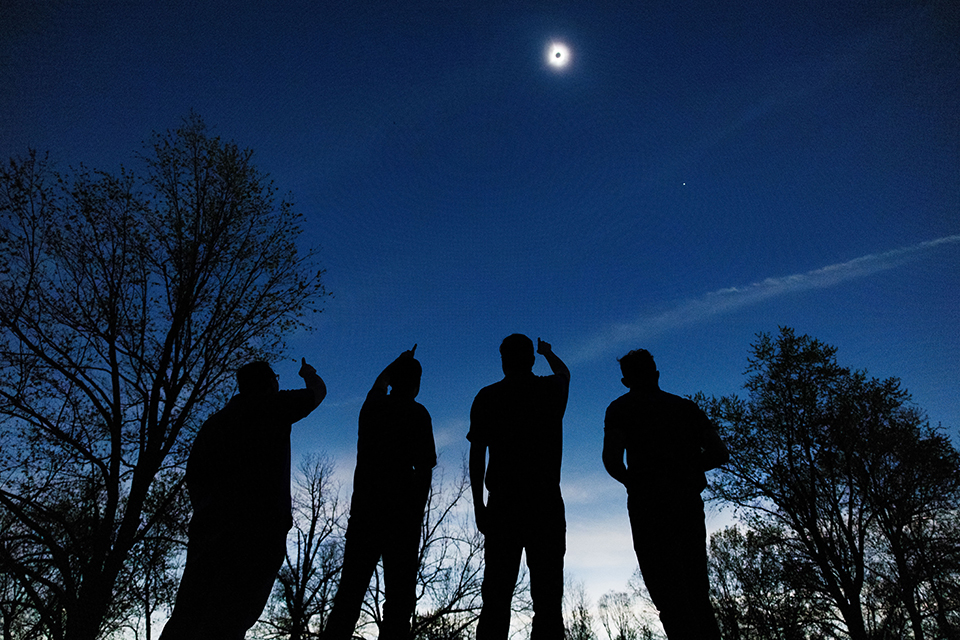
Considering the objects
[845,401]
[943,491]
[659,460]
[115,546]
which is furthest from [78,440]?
[943,491]

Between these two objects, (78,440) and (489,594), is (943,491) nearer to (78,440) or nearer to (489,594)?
(489,594)

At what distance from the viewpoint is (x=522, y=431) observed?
298cm

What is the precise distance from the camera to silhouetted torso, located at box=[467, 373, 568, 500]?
2863 millimetres

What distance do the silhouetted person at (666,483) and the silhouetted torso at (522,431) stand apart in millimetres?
431

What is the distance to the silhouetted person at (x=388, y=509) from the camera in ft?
9.89

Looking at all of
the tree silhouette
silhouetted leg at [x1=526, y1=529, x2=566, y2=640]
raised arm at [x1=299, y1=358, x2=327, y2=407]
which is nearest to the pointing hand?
raised arm at [x1=299, y1=358, x2=327, y2=407]

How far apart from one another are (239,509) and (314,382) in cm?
94

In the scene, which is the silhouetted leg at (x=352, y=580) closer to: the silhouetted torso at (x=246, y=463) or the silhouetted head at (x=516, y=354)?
the silhouetted torso at (x=246, y=463)

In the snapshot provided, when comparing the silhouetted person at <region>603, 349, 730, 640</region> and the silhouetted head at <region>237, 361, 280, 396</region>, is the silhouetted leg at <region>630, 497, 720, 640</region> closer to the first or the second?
the silhouetted person at <region>603, 349, 730, 640</region>

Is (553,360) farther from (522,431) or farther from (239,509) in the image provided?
(239,509)

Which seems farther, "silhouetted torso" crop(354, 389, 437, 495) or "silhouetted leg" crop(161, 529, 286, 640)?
"silhouetted torso" crop(354, 389, 437, 495)

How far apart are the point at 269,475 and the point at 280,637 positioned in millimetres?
19537

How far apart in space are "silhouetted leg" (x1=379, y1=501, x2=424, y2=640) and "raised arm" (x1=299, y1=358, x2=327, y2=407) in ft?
3.13

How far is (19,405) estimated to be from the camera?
29.7ft
